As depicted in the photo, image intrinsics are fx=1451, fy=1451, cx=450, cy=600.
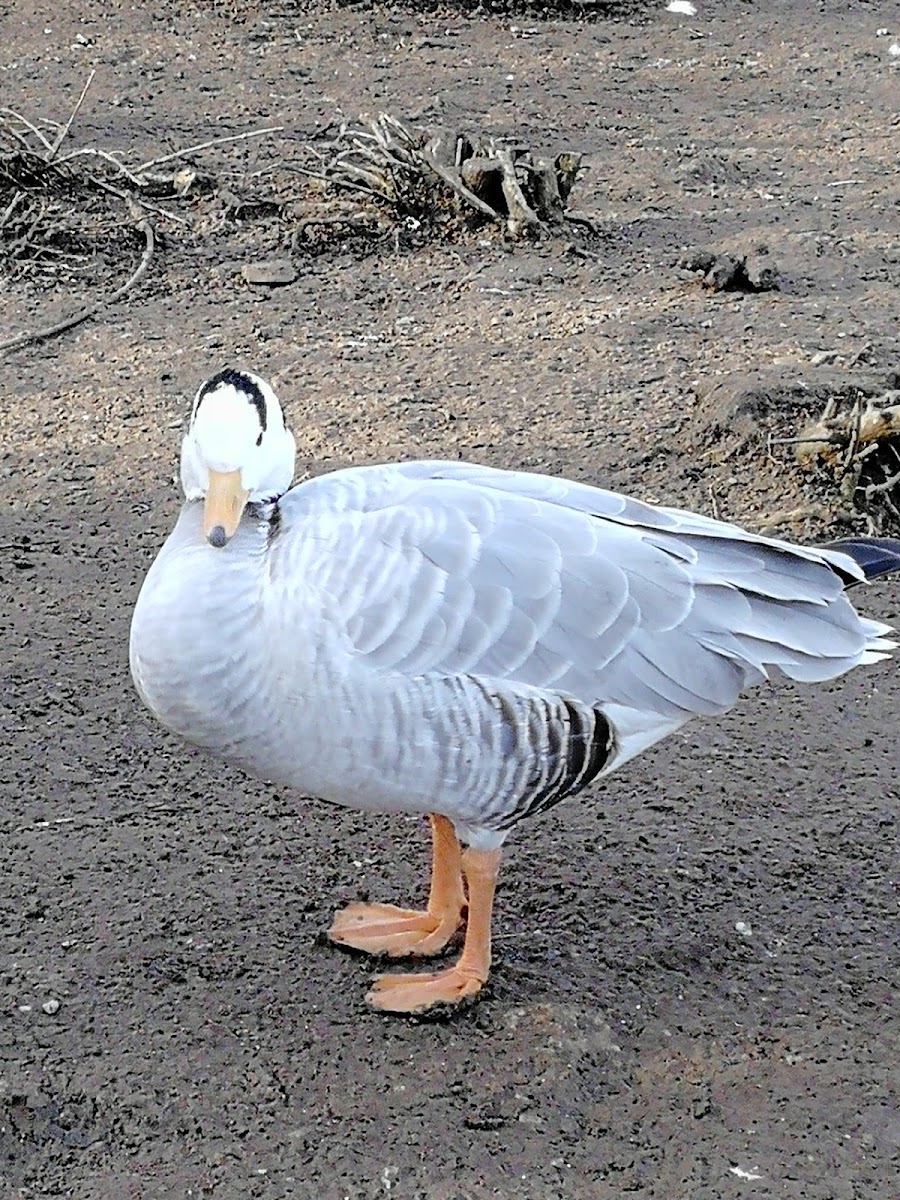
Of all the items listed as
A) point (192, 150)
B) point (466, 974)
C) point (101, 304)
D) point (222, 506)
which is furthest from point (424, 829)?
point (192, 150)

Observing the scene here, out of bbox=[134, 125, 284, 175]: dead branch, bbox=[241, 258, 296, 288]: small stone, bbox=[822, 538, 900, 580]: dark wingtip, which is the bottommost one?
bbox=[241, 258, 296, 288]: small stone

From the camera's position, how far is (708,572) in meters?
3.43

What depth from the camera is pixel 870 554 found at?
142 inches

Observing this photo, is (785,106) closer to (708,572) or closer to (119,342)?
(119,342)

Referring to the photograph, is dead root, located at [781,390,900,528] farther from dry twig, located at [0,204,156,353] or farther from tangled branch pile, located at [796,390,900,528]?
dry twig, located at [0,204,156,353]

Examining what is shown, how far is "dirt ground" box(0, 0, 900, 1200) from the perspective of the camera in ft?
10.3

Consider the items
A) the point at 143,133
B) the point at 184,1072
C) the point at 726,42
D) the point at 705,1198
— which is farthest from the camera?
the point at 726,42

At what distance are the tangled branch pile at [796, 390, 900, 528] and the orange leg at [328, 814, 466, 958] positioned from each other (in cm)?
229

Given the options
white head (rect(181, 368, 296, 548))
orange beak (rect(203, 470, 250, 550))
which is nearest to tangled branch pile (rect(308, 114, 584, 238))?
white head (rect(181, 368, 296, 548))

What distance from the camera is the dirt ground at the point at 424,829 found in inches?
123

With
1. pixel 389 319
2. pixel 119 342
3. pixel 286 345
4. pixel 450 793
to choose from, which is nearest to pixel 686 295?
pixel 389 319

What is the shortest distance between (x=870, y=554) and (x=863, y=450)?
5.50ft

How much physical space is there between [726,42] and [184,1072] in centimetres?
876

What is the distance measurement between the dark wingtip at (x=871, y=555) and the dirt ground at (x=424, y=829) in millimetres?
818
